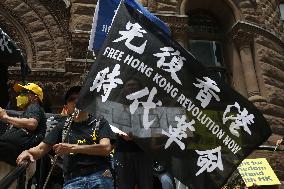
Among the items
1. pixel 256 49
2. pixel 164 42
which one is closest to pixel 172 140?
pixel 164 42

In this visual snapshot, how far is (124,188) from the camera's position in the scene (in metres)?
5.17

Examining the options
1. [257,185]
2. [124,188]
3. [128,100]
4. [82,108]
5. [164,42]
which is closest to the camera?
[82,108]

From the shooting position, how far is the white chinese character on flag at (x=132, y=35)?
174 inches

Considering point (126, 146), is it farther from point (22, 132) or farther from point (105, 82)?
point (105, 82)

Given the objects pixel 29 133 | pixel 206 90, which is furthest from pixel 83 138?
pixel 206 90

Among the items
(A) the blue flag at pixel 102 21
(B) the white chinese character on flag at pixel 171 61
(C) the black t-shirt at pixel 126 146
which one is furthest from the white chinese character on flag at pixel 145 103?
(A) the blue flag at pixel 102 21

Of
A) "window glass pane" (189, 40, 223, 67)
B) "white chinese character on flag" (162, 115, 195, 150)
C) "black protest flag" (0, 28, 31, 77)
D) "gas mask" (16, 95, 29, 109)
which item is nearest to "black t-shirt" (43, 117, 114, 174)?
"white chinese character on flag" (162, 115, 195, 150)

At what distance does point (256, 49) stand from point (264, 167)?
198 inches

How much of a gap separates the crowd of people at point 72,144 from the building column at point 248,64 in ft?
22.5

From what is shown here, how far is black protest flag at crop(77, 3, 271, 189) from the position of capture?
4062 mm

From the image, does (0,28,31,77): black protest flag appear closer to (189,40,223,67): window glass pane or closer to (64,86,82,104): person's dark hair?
(64,86,82,104): person's dark hair

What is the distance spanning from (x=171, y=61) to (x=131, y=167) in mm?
1594

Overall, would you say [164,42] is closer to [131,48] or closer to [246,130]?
[131,48]

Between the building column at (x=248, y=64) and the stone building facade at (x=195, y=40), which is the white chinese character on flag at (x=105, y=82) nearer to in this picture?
the stone building facade at (x=195, y=40)
